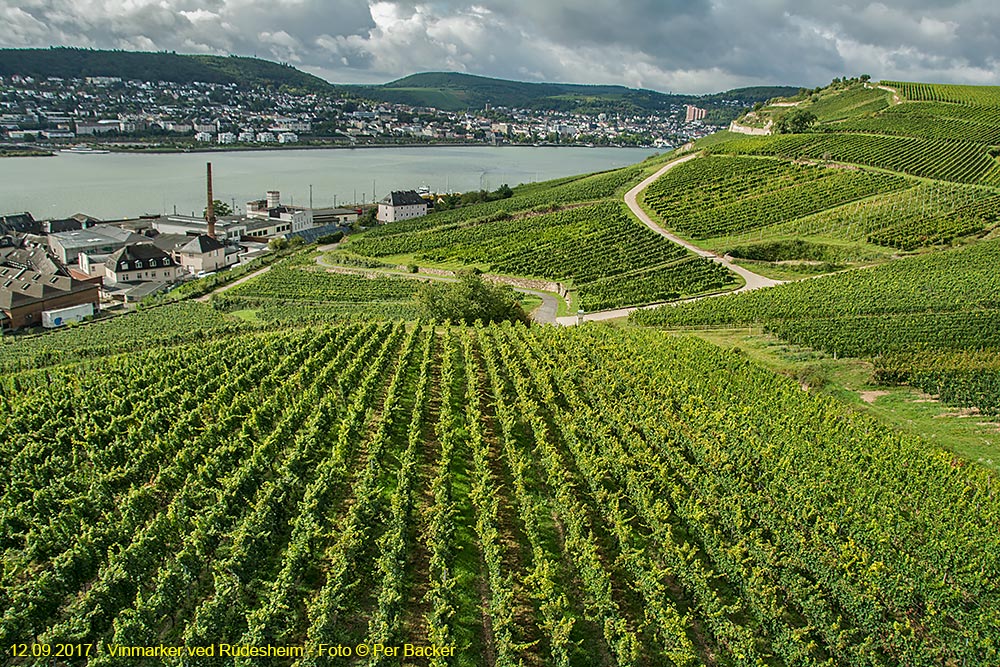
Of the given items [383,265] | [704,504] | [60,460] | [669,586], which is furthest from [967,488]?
[383,265]

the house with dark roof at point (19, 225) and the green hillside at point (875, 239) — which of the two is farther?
the house with dark roof at point (19, 225)

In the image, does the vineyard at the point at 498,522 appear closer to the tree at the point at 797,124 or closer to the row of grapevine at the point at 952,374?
the row of grapevine at the point at 952,374

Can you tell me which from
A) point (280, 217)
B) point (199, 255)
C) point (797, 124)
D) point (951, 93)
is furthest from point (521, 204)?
point (951, 93)

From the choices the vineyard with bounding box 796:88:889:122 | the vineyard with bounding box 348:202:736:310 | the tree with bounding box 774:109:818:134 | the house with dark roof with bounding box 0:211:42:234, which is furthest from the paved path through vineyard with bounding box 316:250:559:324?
the vineyard with bounding box 796:88:889:122

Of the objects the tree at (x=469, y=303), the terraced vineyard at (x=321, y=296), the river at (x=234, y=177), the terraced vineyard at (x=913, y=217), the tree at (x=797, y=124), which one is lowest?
the terraced vineyard at (x=321, y=296)

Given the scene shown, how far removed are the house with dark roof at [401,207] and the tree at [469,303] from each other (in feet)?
149

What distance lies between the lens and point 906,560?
1544 cm

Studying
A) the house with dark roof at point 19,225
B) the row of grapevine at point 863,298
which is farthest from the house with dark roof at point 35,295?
the row of grapevine at point 863,298

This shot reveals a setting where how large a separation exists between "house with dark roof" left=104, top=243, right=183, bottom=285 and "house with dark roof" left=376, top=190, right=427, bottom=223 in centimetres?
2881

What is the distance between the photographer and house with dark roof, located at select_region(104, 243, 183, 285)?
59.8 meters

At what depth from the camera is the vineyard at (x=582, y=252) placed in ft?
156

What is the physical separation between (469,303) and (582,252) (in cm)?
2178

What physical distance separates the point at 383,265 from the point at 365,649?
161 feet

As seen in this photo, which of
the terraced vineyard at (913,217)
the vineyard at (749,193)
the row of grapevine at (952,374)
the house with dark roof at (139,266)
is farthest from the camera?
the vineyard at (749,193)
